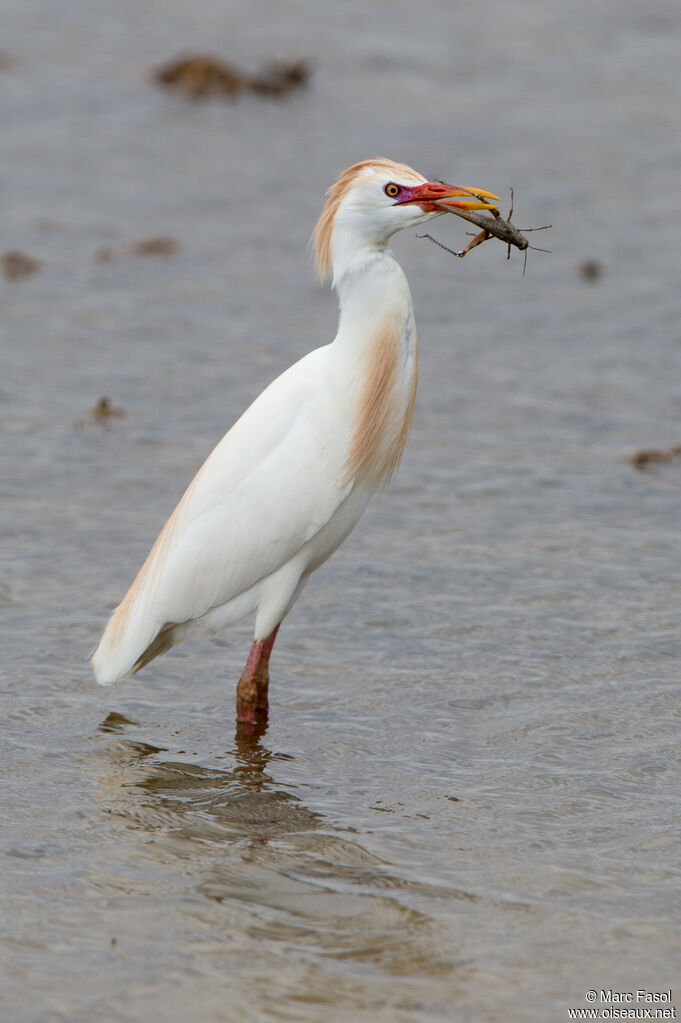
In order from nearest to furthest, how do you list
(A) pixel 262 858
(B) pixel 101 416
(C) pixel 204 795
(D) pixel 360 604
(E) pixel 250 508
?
(A) pixel 262 858
(C) pixel 204 795
(E) pixel 250 508
(D) pixel 360 604
(B) pixel 101 416

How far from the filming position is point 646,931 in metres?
4.61

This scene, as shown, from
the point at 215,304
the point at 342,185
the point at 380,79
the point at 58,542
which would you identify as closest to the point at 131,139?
the point at 380,79

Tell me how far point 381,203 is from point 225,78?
12.4 m

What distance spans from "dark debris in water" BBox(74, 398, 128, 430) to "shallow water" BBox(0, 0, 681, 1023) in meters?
0.06

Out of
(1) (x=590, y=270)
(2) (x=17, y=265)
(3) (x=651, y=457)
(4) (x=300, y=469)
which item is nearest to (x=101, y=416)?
(2) (x=17, y=265)

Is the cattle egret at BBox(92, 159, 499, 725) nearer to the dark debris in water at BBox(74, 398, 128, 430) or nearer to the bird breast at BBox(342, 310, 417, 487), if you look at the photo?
the bird breast at BBox(342, 310, 417, 487)

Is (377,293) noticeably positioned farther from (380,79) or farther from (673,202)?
(380,79)

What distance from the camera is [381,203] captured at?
571cm

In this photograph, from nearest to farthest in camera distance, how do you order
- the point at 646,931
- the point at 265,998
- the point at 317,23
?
1. the point at 265,998
2. the point at 646,931
3. the point at 317,23

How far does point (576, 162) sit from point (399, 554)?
8.30 m

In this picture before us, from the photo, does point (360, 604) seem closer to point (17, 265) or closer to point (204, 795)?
point (204, 795)

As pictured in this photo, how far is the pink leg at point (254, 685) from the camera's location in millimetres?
6125

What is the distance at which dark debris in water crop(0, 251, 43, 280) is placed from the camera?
1241cm

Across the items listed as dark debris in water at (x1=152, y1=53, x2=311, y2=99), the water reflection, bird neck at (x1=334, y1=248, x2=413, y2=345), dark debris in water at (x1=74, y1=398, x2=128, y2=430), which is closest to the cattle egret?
bird neck at (x1=334, y1=248, x2=413, y2=345)
